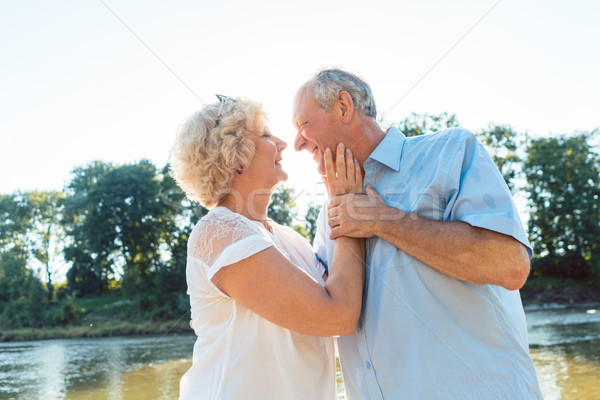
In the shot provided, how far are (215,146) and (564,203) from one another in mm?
43621

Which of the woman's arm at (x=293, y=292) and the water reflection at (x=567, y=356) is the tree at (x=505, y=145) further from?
the woman's arm at (x=293, y=292)

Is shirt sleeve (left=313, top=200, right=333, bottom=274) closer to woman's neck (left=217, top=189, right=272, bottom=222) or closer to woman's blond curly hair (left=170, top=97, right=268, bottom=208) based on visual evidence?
woman's neck (left=217, top=189, right=272, bottom=222)

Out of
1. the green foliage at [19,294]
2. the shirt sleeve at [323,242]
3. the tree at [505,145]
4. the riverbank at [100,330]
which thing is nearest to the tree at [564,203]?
the tree at [505,145]

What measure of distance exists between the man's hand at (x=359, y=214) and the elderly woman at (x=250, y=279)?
67mm

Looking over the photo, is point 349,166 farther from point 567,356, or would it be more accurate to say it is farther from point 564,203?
point 564,203

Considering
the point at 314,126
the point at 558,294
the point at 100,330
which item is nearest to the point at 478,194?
the point at 314,126

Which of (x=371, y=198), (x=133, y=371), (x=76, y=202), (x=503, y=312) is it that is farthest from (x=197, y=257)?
(x=76, y=202)

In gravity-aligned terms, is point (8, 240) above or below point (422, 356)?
above

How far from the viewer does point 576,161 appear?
40125 mm

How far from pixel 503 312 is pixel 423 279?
392 millimetres

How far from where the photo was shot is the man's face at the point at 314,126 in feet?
9.48

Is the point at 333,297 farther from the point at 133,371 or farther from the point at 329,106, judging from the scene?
the point at 133,371

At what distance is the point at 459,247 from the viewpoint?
2242mm

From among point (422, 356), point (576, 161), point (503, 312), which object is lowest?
point (422, 356)
